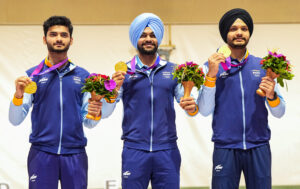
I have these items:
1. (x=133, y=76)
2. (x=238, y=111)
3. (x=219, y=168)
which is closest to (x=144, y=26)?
(x=133, y=76)

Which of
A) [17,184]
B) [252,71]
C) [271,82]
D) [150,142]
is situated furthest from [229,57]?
[17,184]

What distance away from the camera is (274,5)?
255 inches

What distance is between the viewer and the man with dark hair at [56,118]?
354 centimetres

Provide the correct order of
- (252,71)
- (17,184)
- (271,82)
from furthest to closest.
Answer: (17,184), (252,71), (271,82)

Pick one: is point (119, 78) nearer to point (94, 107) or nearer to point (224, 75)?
point (94, 107)

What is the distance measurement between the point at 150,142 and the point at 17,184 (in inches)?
131

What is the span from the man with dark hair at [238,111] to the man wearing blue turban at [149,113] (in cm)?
26

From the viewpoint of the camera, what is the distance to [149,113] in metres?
3.67

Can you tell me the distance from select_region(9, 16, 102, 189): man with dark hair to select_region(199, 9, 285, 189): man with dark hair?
1.05 meters

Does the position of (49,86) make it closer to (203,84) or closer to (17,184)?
(203,84)

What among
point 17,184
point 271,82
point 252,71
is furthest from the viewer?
point 17,184

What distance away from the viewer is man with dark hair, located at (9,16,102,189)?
3.54 metres

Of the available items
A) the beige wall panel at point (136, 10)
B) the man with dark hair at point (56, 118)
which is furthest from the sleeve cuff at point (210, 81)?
the beige wall panel at point (136, 10)

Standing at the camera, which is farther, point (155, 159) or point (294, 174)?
point (294, 174)
